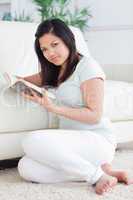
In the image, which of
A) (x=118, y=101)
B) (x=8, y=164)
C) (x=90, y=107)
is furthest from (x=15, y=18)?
(x=90, y=107)

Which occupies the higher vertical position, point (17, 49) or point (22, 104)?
Answer: point (17, 49)

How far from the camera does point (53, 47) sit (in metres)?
1.67

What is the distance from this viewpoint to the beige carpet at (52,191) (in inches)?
58.4

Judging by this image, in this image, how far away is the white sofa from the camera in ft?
5.98

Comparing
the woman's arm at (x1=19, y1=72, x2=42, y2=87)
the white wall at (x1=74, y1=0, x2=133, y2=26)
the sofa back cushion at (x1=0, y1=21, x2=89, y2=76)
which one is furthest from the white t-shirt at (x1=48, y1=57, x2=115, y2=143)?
the white wall at (x1=74, y1=0, x2=133, y2=26)

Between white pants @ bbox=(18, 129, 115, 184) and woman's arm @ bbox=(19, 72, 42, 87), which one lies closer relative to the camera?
white pants @ bbox=(18, 129, 115, 184)

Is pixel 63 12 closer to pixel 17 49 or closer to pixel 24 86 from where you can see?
pixel 17 49

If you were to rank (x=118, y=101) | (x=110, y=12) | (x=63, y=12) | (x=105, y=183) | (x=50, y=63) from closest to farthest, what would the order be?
1. (x=105, y=183)
2. (x=50, y=63)
3. (x=118, y=101)
4. (x=110, y=12)
5. (x=63, y=12)

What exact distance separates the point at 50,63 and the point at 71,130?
317 millimetres

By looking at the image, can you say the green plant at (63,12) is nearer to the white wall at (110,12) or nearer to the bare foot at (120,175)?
the white wall at (110,12)

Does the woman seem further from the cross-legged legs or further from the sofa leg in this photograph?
the sofa leg

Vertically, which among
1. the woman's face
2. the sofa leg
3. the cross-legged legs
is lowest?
the sofa leg

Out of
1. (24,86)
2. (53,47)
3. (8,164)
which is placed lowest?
(8,164)

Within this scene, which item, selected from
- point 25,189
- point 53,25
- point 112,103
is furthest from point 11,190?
point 112,103
